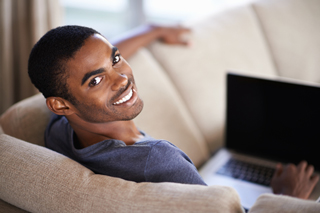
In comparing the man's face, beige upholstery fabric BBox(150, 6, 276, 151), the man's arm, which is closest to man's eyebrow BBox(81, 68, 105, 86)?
the man's face

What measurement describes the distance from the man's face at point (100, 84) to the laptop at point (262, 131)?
59 cm

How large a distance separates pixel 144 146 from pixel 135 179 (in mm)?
82

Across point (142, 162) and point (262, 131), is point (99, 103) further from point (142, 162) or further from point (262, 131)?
point (262, 131)

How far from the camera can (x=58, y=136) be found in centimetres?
106

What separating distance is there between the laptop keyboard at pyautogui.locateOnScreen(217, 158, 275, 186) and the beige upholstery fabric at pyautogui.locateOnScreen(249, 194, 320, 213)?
0.68m

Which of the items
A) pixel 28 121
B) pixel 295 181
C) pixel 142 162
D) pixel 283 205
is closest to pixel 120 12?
pixel 28 121

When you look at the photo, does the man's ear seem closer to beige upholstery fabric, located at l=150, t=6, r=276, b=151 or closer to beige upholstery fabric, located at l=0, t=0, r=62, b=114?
beige upholstery fabric, located at l=150, t=6, r=276, b=151

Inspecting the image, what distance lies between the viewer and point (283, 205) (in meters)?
0.65

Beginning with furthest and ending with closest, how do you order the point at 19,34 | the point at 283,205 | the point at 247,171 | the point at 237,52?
1. the point at 237,52
2. the point at 19,34
3. the point at 247,171
4. the point at 283,205

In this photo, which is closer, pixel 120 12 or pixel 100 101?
pixel 100 101

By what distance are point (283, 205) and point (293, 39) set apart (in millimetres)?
1758

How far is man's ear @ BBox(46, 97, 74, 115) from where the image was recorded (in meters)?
0.90

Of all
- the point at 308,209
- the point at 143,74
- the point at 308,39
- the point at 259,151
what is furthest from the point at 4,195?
the point at 308,39

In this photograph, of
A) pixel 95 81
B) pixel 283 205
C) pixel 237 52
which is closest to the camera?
pixel 283 205
